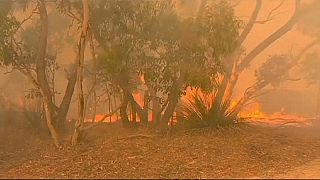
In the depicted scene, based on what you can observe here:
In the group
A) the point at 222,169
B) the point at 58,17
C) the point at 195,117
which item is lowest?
the point at 222,169

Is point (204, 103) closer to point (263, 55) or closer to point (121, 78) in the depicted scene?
point (121, 78)

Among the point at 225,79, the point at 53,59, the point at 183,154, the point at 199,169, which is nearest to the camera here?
the point at 199,169

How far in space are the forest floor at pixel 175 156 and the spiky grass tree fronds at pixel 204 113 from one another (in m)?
0.28

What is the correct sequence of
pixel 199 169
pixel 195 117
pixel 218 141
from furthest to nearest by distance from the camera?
pixel 195 117 → pixel 218 141 → pixel 199 169

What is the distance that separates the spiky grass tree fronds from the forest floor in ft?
0.93

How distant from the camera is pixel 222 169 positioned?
31.6 feet

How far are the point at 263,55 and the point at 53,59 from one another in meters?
24.3

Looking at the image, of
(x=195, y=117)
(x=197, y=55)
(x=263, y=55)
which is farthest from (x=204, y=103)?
(x=263, y=55)

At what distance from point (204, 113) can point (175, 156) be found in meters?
2.68

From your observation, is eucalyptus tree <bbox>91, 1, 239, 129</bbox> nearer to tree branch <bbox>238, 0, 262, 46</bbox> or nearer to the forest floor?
the forest floor

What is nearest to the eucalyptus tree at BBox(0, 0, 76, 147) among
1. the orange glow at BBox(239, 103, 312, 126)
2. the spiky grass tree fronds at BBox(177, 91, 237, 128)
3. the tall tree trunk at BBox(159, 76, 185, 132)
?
the tall tree trunk at BBox(159, 76, 185, 132)

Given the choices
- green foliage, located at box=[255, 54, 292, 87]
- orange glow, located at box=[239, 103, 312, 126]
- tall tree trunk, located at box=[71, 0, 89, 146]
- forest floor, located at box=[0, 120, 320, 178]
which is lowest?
forest floor, located at box=[0, 120, 320, 178]

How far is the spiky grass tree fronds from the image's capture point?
12898 millimetres

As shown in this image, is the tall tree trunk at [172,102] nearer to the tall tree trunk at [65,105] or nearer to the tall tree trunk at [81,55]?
the tall tree trunk at [81,55]
